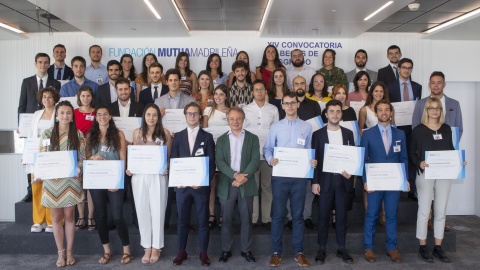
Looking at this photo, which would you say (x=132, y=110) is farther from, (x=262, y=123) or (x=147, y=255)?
(x=147, y=255)

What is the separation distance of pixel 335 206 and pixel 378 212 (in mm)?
559

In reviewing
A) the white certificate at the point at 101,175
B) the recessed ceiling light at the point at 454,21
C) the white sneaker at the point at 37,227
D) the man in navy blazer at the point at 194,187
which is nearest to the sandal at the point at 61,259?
the white sneaker at the point at 37,227

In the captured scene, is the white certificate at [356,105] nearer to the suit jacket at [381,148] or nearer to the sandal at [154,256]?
the suit jacket at [381,148]

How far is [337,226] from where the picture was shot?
4.32 m

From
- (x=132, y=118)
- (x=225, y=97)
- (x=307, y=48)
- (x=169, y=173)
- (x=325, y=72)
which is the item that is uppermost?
(x=307, y=48)

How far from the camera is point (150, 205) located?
4281mm

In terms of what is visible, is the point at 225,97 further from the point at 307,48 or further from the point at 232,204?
the point at 307,48

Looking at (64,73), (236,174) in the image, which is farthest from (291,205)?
(64,73)

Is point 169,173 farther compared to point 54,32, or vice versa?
point 54,32

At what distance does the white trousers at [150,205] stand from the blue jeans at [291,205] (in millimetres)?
1315

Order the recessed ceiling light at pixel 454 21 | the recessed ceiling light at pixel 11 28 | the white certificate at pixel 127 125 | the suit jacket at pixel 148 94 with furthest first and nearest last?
the recessed ceiling light at pixel 11 28, the recessed ceiling light at pixel 454 21, the suit jacket at pixel 148 94, the white certificate at pixel 127 125

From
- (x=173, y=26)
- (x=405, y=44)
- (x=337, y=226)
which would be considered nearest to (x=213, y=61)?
(x=173, y=26)

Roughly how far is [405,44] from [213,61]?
4.00m

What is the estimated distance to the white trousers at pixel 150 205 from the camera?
4219 mm
